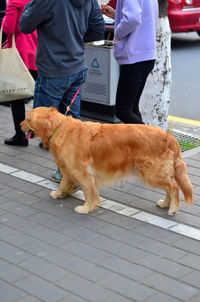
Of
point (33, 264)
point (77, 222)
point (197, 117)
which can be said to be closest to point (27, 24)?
point (77, 222)

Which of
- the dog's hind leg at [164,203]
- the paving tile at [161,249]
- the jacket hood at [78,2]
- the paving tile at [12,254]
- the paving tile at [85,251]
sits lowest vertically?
the paving tile at [161,249]

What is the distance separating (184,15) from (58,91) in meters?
9.40

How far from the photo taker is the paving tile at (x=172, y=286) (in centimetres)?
346

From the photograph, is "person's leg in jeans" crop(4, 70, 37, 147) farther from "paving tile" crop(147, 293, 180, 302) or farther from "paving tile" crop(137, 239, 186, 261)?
"paving tile" crop(147, 293, 180, 302)

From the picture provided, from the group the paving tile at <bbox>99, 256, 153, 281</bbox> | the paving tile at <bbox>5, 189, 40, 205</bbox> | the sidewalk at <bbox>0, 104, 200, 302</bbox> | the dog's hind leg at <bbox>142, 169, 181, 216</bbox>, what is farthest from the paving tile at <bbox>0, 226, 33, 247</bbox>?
the dog's hind leg at <bbox>142, 169, 181, 216</bbox>

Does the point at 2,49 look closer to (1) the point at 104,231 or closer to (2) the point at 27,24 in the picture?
(2) the point at 27,24

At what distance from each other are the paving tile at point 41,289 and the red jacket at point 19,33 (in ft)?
10.4

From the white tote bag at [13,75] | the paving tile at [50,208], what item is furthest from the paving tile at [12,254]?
the white tote bag at [13,75]

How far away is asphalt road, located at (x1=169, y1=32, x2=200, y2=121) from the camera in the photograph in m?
8.64

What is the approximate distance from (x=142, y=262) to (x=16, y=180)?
203 cm

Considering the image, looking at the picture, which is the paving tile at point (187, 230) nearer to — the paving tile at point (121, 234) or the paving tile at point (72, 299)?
the paving tile at point (121, 234)

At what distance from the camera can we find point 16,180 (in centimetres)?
545

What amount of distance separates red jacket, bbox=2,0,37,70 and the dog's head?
158cm

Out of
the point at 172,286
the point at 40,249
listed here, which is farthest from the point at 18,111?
the point at 172,286
